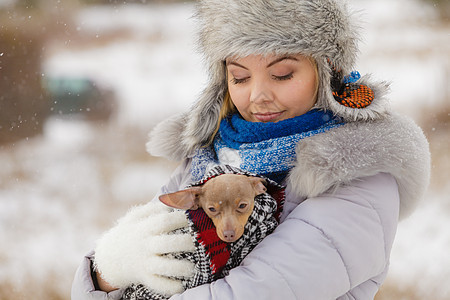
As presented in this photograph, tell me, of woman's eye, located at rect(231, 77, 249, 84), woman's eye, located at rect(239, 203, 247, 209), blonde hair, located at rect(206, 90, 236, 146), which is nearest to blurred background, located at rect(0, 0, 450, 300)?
blonde hair, located at rect(206, 90, 236, 146)

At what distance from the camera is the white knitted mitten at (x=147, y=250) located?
96cm

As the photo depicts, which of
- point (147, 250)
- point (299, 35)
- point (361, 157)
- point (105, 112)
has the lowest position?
point (105, 112)

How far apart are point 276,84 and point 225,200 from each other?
32 centimetres

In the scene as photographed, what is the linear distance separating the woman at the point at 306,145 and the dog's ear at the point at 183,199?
0.16 m

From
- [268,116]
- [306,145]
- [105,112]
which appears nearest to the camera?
[306,145]

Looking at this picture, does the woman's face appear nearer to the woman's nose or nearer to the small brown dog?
the woman's nose

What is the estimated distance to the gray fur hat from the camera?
1.07 metres

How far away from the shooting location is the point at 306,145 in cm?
103

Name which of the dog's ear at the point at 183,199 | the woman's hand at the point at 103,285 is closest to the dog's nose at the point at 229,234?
the dog's ear at the point at 183,199

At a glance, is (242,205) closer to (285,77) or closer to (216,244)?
(216,244)

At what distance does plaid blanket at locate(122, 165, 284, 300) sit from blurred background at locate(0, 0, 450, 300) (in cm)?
184

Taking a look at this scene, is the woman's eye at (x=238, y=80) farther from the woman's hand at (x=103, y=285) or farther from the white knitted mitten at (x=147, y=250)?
the woman's hand at (x=103, y=285)

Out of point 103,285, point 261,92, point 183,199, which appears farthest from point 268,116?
point 103,285

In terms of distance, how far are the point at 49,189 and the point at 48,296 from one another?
2.16 feet
